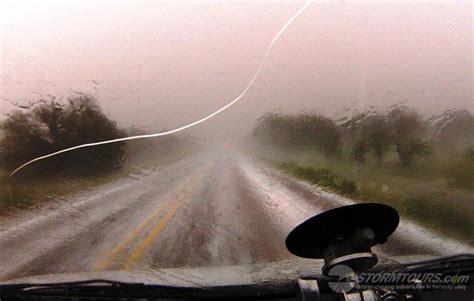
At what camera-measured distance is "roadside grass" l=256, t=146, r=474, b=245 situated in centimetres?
340

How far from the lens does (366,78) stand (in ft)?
10.9

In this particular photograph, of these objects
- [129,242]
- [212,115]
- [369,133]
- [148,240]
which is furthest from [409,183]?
[129,242]

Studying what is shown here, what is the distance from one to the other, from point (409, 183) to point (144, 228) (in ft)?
5.42

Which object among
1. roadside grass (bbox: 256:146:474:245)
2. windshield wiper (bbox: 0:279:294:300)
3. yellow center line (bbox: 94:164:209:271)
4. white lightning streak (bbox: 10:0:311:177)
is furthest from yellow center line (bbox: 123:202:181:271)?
roadside grass (bbox: 256:146:474:245)

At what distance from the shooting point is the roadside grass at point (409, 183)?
3402 millimetres

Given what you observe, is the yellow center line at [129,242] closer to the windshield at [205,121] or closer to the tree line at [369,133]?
the windshield at [205,121]

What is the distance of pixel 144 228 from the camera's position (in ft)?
10.4

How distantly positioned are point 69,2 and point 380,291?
2.23m

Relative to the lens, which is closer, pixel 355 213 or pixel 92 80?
pixel 355 213

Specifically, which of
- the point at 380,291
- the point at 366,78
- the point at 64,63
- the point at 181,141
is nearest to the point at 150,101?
the point at 181,141

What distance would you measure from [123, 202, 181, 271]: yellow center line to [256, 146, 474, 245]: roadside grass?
2.13 feet

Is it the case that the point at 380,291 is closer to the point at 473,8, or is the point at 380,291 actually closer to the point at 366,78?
the point at 366,78

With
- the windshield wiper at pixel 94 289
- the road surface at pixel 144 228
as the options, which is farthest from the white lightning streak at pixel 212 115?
the windshield wiper at pixel 94 289

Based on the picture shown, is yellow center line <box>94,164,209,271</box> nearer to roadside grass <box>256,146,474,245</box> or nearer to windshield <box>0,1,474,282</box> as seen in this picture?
windshield <box>0,1,474,282</box>
